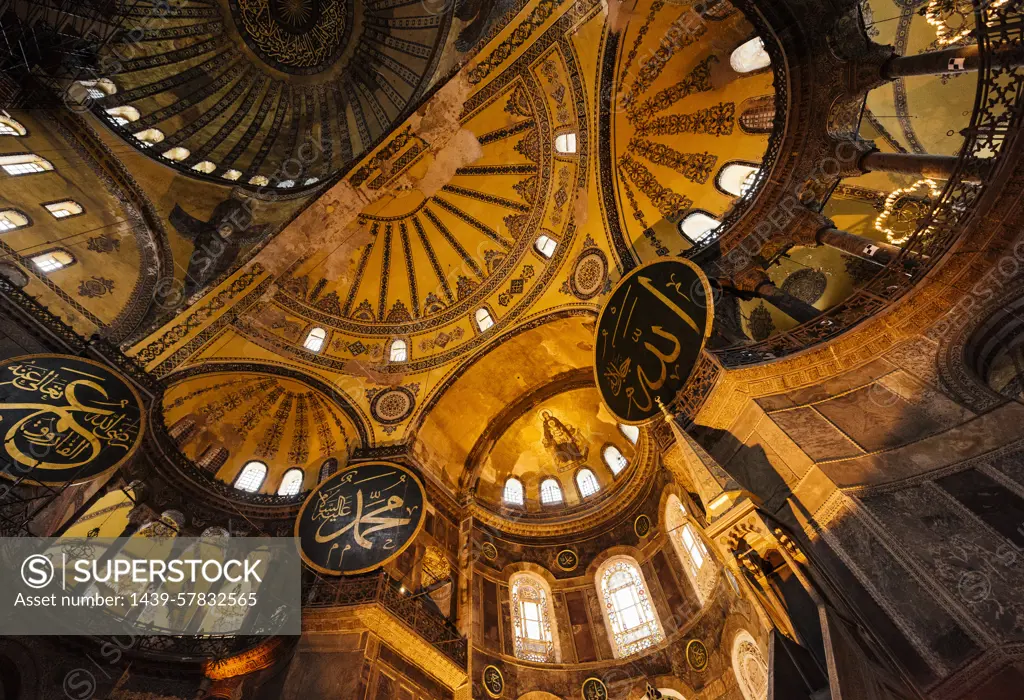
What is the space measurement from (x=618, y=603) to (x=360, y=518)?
224 inches

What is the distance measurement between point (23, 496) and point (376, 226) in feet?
30.5

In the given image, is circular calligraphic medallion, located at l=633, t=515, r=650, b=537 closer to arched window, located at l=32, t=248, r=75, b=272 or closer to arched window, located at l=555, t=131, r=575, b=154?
arched window, located at l=555, t=131, r=575, b=154

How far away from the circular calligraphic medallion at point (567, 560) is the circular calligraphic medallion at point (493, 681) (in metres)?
2.73

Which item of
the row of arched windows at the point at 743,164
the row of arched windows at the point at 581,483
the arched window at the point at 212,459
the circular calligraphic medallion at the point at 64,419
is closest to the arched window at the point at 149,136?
the circular calligraphic medallion at the point at 64,419

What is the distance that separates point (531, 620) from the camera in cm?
1012

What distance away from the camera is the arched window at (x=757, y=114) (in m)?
9.38

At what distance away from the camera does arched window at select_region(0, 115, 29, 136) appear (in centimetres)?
960

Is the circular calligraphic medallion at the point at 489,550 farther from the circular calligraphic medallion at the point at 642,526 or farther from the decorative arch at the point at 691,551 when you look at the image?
the decorative arch at the point at 691,551

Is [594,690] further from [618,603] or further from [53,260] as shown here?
[53,260]

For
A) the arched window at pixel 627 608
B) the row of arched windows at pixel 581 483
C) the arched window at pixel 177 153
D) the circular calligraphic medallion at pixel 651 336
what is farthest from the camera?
the arched window at pixel 177 153

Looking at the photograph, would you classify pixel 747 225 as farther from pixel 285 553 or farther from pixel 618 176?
pixel 285 553

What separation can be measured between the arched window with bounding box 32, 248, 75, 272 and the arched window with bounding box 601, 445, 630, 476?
12884mm

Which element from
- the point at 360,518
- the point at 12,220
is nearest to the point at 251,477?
the point at 360,518

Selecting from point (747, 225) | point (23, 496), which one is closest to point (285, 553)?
point (23, 496)
